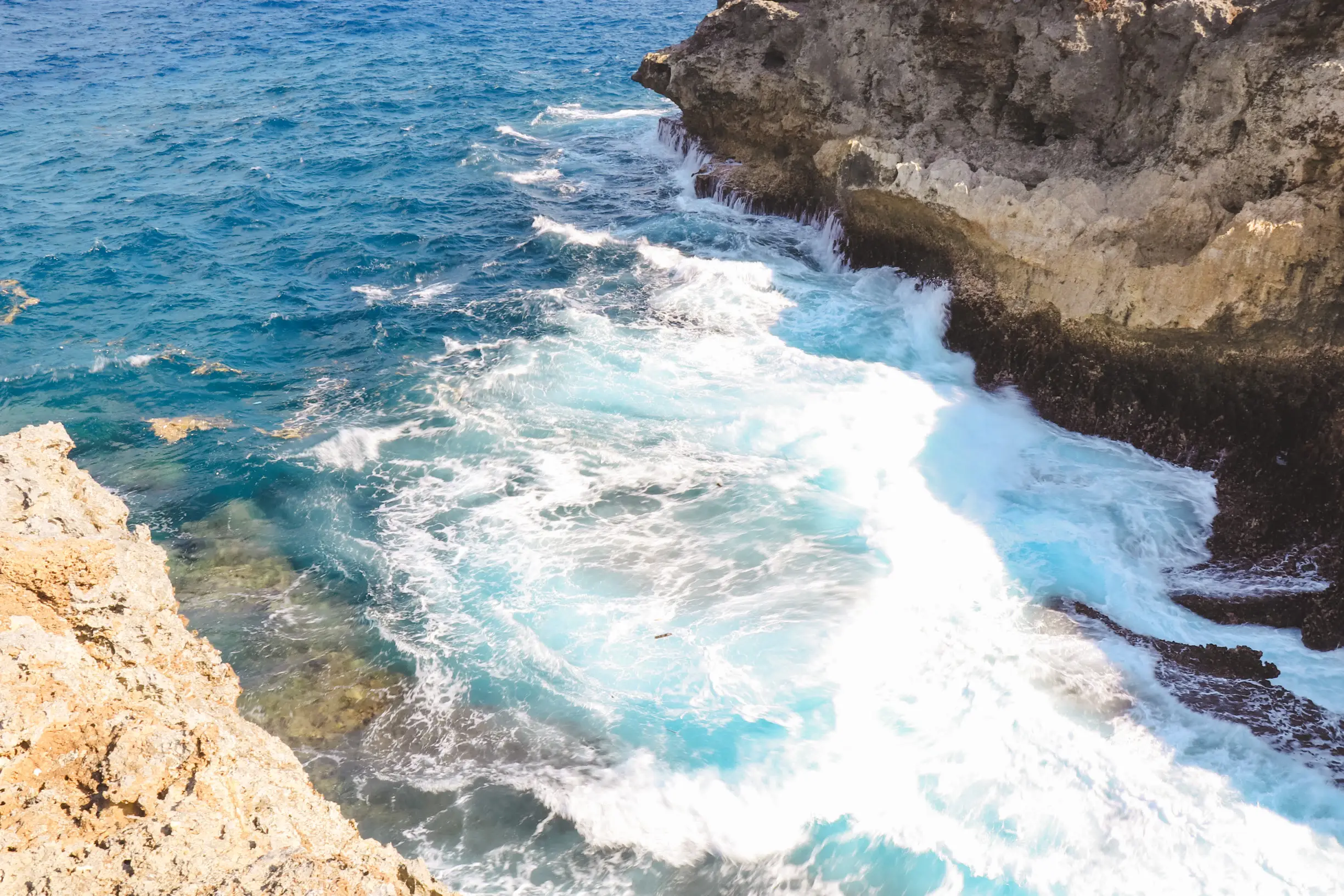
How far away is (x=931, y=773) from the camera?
973 cm

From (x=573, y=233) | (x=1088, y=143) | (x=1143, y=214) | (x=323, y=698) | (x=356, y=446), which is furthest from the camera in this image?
(x=573, y=233)

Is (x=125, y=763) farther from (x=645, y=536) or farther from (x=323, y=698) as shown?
(x=645, y=536)

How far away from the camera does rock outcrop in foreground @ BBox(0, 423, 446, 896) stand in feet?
17.2

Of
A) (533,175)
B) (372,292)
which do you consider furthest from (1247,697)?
(533,175)

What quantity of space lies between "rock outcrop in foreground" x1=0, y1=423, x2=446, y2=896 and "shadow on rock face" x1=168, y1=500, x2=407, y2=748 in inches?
104

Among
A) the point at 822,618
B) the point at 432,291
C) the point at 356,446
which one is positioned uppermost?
the point at 432,291

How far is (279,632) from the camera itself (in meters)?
11.9

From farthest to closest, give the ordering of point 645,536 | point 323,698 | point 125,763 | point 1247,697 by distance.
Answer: point 645,536 < point 323,698 < point 1247,697 < point 125,763

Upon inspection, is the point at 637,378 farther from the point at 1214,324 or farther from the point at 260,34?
the point at 260,34

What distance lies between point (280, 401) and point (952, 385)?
12.3 meters

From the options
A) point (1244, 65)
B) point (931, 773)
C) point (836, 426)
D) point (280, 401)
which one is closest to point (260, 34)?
point (280, 401)

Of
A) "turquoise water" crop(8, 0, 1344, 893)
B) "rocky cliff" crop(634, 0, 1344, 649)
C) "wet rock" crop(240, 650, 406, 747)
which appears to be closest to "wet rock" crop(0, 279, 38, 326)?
"turquoise water" crop(8, 0, 1344, 893)

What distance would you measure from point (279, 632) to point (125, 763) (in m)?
6.42

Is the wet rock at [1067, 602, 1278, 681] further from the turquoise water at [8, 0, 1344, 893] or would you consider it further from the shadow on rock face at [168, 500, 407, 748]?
the shadow on rock face at [168, 500, 407, 748]
